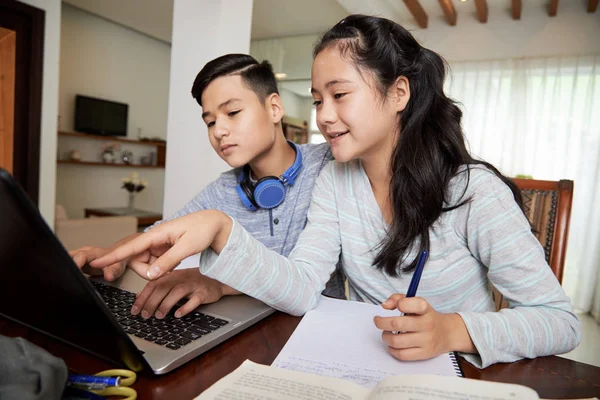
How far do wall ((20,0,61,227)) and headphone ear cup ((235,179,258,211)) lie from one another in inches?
118

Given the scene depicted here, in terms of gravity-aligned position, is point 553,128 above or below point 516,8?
below

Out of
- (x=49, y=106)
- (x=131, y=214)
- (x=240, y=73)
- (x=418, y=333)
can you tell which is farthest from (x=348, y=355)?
(x=131, y=214)

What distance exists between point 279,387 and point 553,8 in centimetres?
455

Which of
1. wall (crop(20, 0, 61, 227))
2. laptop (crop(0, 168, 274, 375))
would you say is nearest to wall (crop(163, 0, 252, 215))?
laptop (crop(0, 168, 274, 375))

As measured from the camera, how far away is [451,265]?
0.80 meters

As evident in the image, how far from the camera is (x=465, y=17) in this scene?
166 inches

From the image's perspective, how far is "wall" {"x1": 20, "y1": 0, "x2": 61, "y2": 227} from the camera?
3.30 metres

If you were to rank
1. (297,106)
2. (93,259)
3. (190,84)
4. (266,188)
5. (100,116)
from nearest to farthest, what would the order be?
(93,259)
(266,188)
(190,84)
(100,116)
(297,106)

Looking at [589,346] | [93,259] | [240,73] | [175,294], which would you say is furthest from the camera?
[589,346]

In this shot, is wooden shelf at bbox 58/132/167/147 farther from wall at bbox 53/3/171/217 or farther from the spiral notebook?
the spiral notebook

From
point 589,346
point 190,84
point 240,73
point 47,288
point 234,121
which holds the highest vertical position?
point 190,84

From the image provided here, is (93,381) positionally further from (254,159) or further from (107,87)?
(107,87)

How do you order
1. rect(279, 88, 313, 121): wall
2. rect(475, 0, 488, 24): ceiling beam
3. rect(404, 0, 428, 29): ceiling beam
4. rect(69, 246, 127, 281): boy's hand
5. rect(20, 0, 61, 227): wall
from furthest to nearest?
rect(279, 88, 313, 121): wall, rect(404, 0, 428, 29): ceiling beam, rect(475, 0, 488, 24): ceiling beam, rect(20, 0, 61, 227): wall, rect(69, 246, 127, 281): boy's hand

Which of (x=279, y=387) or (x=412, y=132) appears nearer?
(x=279, y=387)
